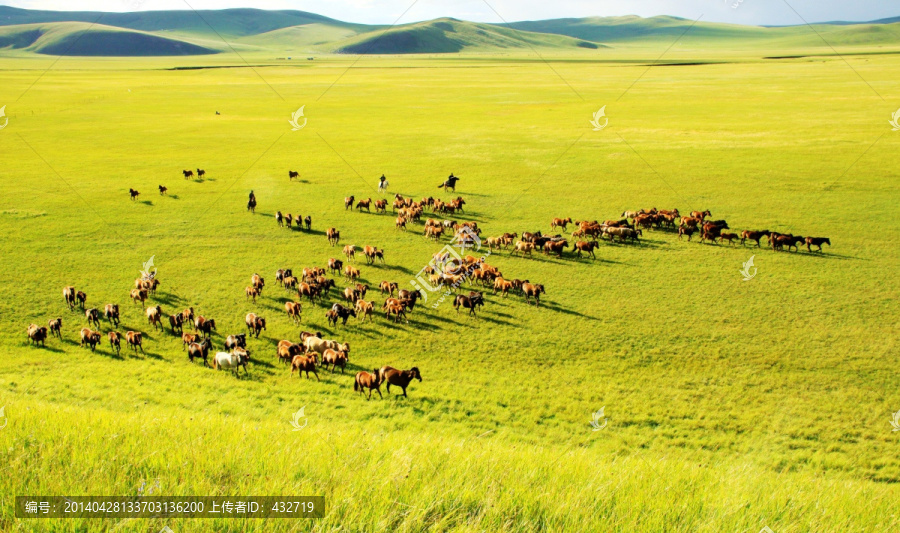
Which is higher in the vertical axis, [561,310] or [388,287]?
[388,287]

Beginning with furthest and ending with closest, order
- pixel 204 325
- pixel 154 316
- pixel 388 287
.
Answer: pixel 388 287 < pixel 154 316 < pixel 204 325

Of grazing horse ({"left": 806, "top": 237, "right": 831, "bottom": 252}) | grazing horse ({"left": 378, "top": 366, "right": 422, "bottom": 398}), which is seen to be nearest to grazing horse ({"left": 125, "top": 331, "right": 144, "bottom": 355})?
grazing horse ({"left": 378, "top": 366, "right": 422, "bottom": 398})

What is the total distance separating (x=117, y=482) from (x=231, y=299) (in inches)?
622

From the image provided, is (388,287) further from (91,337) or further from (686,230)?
(686,230)

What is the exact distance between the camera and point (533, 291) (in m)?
18.8

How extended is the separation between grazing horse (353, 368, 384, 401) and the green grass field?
39cm

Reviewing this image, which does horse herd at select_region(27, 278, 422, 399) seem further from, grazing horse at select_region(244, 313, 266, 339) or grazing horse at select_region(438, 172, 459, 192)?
grazing horse at select_region(438, 172, 459, 192)

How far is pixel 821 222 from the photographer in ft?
91.8

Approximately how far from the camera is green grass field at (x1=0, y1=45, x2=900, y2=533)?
4402mm

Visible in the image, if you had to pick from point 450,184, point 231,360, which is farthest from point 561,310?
point 450,184

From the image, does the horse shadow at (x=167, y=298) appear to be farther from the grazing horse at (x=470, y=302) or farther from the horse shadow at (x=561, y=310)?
the horse shadow at (x=561, y=310)

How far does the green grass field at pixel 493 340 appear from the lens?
4.40 metres

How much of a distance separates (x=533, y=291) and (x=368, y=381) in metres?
7.85

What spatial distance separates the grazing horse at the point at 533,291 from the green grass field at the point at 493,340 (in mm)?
576
